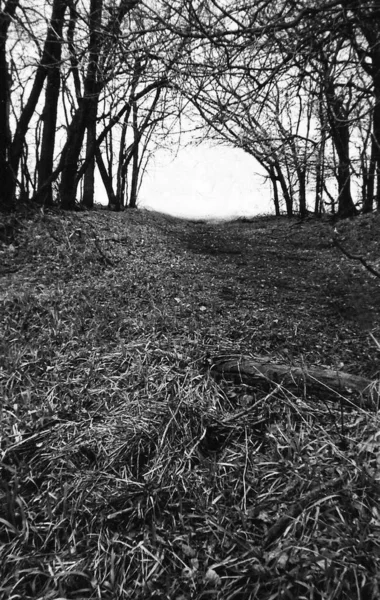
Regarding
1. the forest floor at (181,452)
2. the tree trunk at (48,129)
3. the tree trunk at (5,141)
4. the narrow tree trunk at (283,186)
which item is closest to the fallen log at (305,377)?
the forest floor at (181,452)

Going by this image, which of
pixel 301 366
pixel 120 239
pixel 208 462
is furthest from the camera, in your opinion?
pixel 120 239

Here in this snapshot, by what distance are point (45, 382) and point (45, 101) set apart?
598 cm

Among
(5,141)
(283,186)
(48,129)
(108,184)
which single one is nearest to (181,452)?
(5,141)

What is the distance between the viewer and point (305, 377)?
2.04m

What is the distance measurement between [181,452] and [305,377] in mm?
761

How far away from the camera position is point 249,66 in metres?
2.52

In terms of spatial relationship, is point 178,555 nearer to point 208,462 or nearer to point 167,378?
point 208,462

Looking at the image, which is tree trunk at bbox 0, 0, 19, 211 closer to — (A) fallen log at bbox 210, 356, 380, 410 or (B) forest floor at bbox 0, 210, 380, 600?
(B) forest floor at bbox 0, 210, 380, 600

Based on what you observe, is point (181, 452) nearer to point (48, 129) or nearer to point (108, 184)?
point (48, 129)

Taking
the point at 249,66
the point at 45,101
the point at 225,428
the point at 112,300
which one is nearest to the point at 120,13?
the point at 249,66

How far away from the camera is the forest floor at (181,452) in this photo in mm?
1323

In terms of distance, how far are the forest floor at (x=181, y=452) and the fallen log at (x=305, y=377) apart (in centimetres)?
4

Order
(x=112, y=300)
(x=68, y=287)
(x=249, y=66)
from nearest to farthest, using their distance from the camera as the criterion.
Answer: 1. (x=249, y=66)
2. (x=112, y=300)
3. (x=68, y=287)

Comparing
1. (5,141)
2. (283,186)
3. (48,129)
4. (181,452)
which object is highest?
(48,129)
